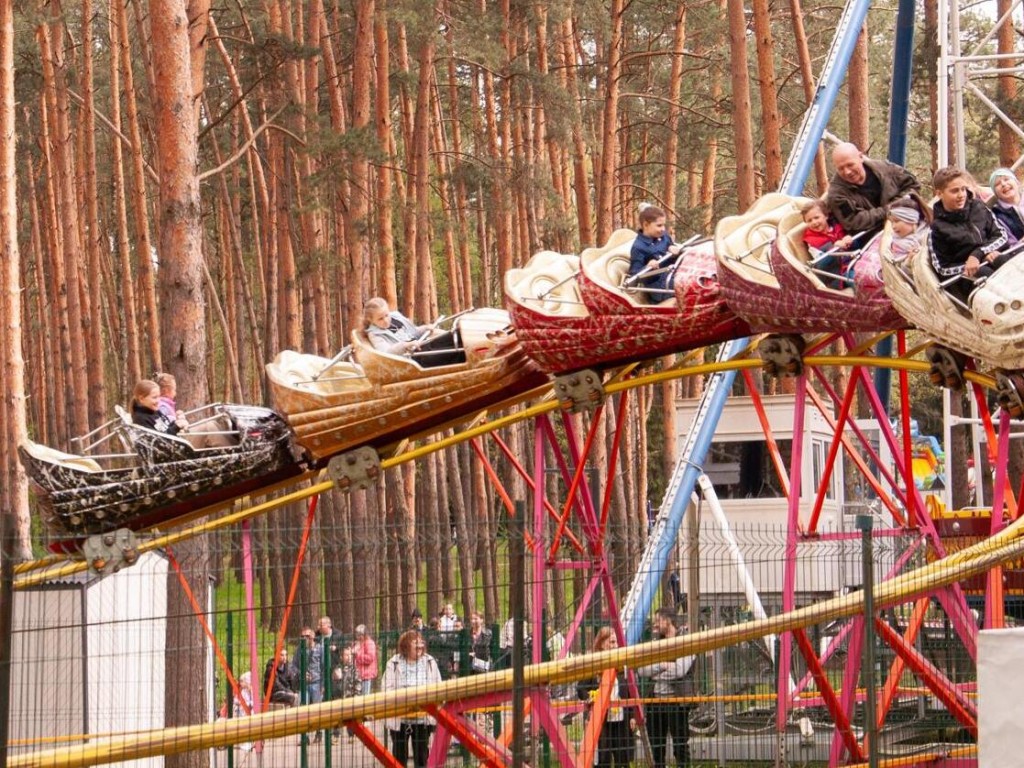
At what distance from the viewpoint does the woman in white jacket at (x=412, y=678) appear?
476 inches

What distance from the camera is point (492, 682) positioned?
9.72 m

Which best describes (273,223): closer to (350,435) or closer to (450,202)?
(450,202)

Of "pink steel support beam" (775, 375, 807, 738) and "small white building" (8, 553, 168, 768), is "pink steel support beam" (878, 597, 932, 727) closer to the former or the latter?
"pink steel support beam" (775, 375, 807, 738)

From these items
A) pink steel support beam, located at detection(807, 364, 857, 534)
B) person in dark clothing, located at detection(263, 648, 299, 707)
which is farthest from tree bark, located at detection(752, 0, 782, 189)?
pink steel support beam, located at detection(807, 364, 857, 534)

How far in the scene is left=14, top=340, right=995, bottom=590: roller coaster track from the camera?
12.9m

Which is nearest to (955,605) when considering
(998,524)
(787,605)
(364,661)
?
(998,524)

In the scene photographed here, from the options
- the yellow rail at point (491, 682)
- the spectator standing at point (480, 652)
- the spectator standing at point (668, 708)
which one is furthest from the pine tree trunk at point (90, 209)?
the yellow rail at point (491, 682)

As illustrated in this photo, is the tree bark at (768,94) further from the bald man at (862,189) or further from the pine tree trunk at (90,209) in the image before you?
the pine tree trunk at (90,209)

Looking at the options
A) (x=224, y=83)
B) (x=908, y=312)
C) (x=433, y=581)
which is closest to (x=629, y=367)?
(x=908, y=312)

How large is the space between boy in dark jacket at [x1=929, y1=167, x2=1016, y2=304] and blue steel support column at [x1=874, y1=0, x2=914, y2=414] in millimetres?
6895

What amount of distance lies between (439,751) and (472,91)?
37.0m

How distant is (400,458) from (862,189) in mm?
4100

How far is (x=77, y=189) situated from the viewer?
46688 millimetres

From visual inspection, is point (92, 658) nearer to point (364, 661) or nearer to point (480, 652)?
point (364, 661)
